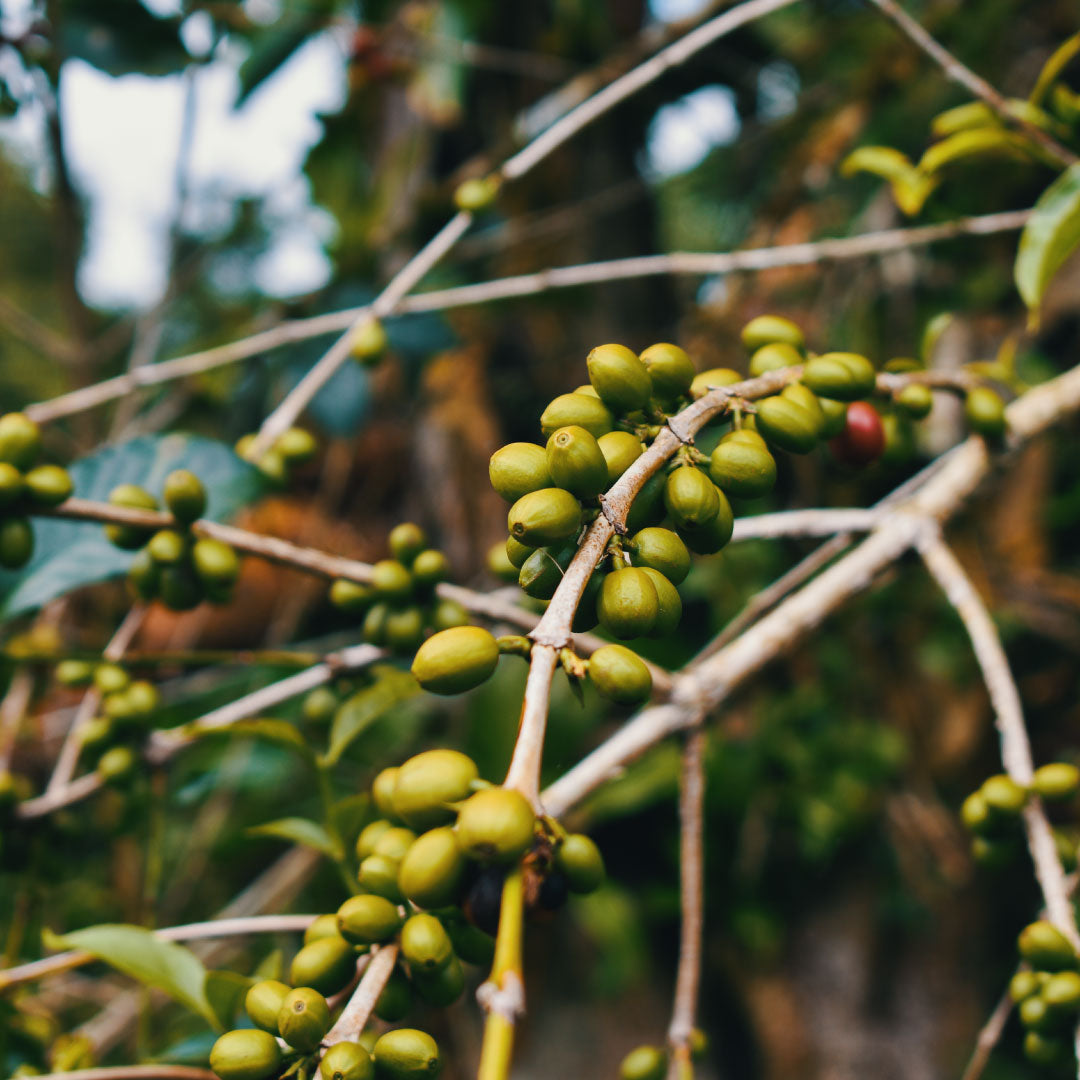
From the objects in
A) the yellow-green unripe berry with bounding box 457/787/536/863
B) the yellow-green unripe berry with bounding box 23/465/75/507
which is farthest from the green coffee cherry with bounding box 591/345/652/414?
the yellow-green unripe berry with bounding box 23/465/75/507

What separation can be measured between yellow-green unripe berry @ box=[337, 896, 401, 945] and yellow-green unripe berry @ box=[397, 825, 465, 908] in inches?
4.3

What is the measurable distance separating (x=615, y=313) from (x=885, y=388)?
199cm

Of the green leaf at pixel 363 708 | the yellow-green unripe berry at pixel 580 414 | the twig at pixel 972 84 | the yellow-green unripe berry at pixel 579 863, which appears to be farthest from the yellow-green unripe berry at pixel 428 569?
the twig at pixel 972 84

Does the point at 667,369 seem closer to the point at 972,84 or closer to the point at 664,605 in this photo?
the point at 664,605

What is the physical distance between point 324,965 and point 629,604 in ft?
1.15

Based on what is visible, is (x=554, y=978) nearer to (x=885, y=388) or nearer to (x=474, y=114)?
(x=885, y=388)

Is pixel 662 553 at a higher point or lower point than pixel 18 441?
lower

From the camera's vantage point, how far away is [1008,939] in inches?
94.0

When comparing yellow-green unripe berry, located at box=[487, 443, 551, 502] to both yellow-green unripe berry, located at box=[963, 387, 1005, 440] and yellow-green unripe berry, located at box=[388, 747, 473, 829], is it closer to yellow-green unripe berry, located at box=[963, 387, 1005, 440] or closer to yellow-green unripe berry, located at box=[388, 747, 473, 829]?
yellow-green unripe berry, located at box=[388, 747, 473, 829]

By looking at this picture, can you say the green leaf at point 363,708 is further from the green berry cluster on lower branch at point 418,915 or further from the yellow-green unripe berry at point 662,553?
the yellow-green unripe berry at point 662,553

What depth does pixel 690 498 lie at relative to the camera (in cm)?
58

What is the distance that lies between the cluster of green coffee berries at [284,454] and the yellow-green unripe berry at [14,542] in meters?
0.31

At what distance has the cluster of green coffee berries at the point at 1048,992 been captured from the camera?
74cm

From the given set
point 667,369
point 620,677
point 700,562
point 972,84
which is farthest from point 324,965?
point 700,562
